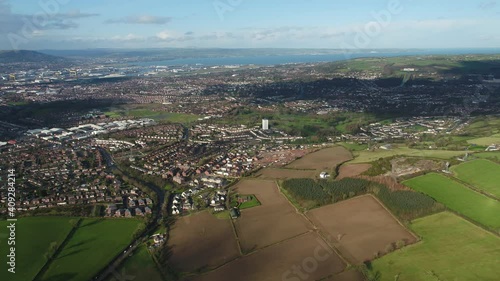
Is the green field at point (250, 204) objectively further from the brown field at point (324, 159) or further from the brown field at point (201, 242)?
the brown field at point (324, 159)

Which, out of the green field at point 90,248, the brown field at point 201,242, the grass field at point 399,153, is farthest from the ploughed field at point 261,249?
the grass field at point 399,153

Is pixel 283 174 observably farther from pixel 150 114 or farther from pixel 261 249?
pixel 150 114

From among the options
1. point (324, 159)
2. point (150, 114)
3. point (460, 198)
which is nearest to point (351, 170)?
point (324, 159)

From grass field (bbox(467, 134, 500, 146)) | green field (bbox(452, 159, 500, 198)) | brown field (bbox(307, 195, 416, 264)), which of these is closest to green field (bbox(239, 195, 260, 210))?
brown field (bbox(307, 195, 416, 264))

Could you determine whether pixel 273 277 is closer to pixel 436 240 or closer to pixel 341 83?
pixel 436 240

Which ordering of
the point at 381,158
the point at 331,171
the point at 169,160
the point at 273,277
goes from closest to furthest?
the point at 273,277
the point at 331,171
the point at 381,158
the point at 169,160

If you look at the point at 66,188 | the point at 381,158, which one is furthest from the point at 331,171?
the point at 66,188
